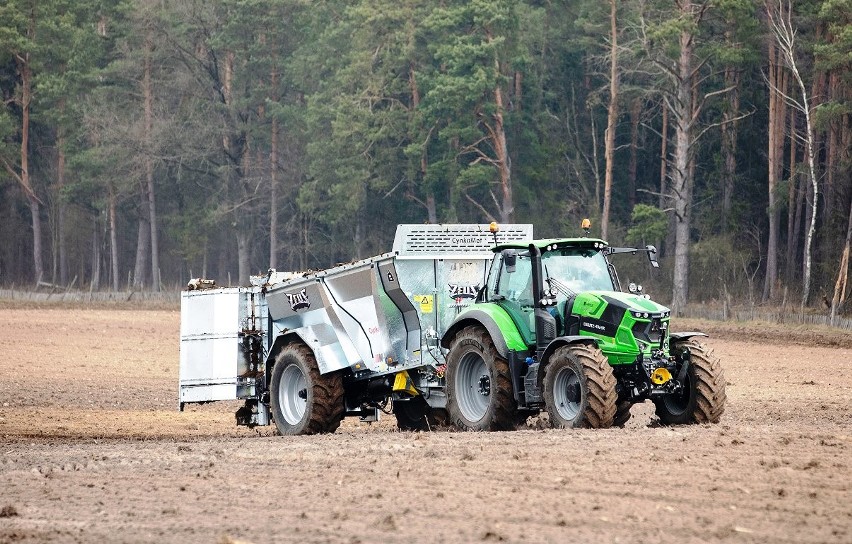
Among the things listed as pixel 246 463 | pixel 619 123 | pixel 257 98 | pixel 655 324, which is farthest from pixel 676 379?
pixel 257 98

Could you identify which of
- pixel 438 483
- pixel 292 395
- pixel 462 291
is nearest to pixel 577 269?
pixel 462 291

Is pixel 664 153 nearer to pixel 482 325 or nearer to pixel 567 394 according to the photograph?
pixel 482 325

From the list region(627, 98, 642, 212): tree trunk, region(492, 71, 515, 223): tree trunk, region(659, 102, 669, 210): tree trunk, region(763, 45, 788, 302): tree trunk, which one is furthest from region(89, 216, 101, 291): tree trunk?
region(763, 45, 788, 302): tree trunk

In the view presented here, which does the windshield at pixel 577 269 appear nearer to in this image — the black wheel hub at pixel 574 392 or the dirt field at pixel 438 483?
the black wheel hub at pixel 574 392

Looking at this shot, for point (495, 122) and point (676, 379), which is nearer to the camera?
point (676, 379)

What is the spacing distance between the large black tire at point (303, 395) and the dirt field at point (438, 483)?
3.51ft

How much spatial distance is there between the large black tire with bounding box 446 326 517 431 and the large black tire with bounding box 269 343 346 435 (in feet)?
5.73

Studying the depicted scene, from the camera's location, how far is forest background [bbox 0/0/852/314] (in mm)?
51906

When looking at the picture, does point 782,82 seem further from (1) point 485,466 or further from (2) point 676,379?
(1) point 485,466

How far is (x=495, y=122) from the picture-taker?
2411 inches

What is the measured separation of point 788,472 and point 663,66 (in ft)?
132

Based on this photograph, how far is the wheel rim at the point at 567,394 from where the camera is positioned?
14.8 meters

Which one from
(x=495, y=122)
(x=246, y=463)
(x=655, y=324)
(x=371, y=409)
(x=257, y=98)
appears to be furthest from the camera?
(x=257, y=98)

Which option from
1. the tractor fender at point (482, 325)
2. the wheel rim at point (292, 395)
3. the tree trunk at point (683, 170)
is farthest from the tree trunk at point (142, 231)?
the tractor fender at point (482, 325)
